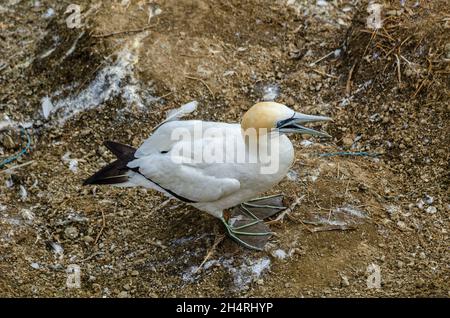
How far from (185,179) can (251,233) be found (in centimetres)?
71

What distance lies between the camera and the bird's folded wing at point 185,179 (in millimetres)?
4613

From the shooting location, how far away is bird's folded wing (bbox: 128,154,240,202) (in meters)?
4.61

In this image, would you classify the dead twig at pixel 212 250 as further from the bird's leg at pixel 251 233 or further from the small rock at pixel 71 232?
the small rock at pixel 71 232

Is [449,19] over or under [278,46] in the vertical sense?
under

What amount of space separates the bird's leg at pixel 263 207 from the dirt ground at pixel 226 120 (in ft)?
Answer: 0.37

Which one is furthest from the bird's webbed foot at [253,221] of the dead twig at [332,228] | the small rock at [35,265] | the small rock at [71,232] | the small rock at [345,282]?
the small rock at [35,265]

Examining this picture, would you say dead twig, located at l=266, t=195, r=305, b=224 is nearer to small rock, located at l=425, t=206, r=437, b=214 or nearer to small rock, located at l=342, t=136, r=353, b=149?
small rock, located at l=342, t=136, r=353, b=149

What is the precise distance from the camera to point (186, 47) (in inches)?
269

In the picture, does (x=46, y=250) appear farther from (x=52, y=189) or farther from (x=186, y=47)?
(x=186, y=47)

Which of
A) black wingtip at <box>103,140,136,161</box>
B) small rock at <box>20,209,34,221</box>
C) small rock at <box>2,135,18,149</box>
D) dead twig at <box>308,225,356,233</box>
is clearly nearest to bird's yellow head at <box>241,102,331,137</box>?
dead twig at <box>308,225,356,233</box>

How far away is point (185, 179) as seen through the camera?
15.5 feet

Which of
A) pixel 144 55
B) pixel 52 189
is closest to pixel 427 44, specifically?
pixel 144 55

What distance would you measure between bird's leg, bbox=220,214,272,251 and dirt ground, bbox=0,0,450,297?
8 centimetres

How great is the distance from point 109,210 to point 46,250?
0.65m
